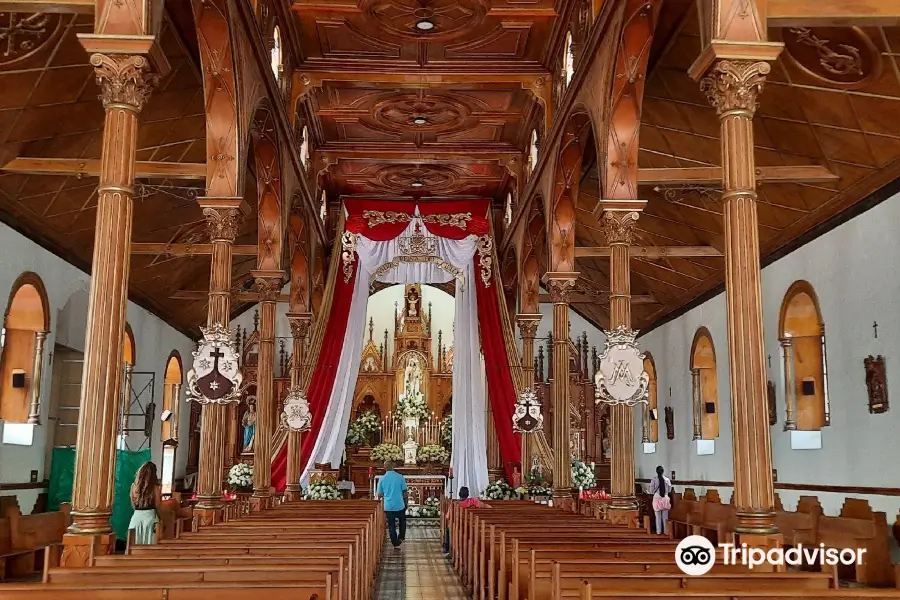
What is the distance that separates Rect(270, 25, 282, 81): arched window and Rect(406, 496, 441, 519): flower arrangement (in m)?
11.7

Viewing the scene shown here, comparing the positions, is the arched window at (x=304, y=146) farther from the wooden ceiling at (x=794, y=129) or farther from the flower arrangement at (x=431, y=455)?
the flower arrangement at (x=431, y=455)

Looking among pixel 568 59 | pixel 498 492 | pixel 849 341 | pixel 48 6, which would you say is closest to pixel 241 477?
pixel 498 492

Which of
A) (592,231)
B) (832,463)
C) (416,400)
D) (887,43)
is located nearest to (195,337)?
(416,400)

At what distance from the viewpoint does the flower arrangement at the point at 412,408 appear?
76.1ft

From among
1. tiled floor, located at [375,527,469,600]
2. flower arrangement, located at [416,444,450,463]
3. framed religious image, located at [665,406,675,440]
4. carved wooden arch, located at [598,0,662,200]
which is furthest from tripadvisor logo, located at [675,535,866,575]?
flower arrangement, located at [416,444,450,463]

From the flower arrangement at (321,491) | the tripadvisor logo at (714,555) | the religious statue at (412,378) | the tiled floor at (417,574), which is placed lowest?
the tiled floor at (417,574)

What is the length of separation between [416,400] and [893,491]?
14.0 m

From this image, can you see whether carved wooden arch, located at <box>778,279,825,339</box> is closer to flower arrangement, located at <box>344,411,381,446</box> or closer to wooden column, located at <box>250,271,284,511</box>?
wooden column, located at <box>250,271,284,511</box>

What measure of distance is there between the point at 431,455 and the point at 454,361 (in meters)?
5.20

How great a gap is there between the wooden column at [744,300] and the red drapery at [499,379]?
35.6ft

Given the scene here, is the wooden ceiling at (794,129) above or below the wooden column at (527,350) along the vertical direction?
above

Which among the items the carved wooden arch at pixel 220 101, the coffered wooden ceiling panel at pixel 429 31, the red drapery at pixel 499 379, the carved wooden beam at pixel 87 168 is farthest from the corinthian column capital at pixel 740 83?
the red drapery at pixel 499 379

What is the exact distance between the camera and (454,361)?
18.0m

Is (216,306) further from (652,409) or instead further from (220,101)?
(652,409)
